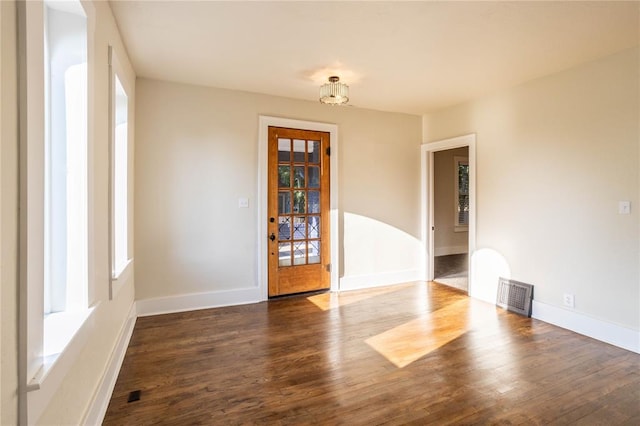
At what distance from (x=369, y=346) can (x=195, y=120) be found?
306 cm

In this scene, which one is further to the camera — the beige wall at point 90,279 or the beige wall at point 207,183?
the beige wall at point 207,183

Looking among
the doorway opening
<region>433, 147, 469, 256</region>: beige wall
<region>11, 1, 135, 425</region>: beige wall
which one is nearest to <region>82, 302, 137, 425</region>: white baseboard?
<region>11, 1, 135, 425</region>: beige wall

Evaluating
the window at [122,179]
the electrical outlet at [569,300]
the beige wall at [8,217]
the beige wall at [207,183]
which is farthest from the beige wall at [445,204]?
the beige wall at [8,217]

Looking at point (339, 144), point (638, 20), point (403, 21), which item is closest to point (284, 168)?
point (339, 144)

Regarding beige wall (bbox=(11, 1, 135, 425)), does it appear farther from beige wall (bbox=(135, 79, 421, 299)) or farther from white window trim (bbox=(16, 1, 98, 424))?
beige wall (bbox=(135, 79, 421, 299))

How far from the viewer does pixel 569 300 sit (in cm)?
340

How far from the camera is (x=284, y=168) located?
4359 millimetres

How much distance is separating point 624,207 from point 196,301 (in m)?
4.35

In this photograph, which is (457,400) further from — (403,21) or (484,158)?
(484,158)

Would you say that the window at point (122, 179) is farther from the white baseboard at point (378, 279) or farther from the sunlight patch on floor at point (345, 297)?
the white baseboard at point (378, 279)

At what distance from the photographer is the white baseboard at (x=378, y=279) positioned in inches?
189

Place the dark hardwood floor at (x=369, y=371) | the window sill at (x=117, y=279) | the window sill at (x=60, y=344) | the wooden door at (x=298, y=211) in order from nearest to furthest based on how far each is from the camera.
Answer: the window sill at (x=60, y=344)
the dark hardwood floor at (x=369, y=371)
the window sill at (x=117, y=279)
the wooden door at (x=298, y=211)

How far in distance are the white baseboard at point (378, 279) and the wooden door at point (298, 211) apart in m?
0.31

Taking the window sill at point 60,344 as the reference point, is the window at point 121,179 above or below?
above
